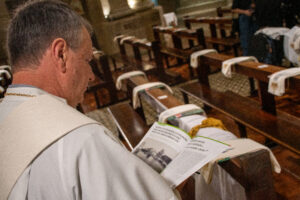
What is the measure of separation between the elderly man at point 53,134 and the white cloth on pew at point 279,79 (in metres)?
1.79

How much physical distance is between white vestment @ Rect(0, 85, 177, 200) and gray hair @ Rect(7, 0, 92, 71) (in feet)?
1.18

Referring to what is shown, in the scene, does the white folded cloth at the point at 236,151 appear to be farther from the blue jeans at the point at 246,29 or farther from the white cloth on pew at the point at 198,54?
the blue jeans at the point at 246,29

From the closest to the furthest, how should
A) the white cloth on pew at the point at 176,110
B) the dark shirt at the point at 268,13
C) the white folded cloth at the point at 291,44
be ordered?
1. the white cloth on pew at the point at 176,110
2. the white folded cloth at the point at 291,44
3. the dark shirt at the point at 268,13

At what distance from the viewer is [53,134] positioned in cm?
89

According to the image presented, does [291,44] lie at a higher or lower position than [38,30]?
lower

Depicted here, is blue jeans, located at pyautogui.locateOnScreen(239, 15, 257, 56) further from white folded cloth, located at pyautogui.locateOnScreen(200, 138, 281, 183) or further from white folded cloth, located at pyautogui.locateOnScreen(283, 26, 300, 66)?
white folded cloth, located at pyautogui.locateOnScreen(200, 138, 281, 183)

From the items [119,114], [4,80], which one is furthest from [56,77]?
[4,80]

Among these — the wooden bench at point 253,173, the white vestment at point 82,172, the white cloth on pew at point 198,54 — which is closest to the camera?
the white vestment at point 82,172

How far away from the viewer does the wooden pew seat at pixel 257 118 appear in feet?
7.84

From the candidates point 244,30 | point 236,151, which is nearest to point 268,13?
point 244,30

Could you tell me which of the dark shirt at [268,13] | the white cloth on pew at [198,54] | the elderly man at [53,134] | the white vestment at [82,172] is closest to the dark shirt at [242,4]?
the dark shirt at [268,13]

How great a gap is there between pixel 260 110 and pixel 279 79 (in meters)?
0.60

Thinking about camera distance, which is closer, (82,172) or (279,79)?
(82,172)

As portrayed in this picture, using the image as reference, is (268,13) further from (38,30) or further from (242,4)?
(38,30)
